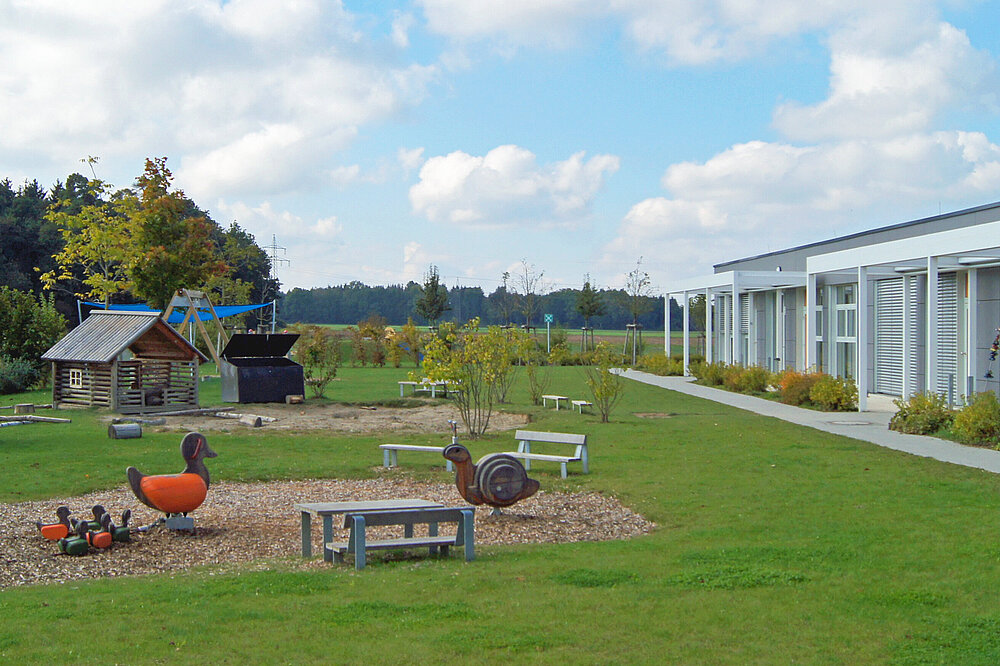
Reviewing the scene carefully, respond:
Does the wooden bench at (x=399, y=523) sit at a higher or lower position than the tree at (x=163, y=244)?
lower

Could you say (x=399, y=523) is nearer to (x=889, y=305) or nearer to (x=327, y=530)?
(x=327, y=530)

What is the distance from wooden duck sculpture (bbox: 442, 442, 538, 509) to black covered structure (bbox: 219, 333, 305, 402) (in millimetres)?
13899

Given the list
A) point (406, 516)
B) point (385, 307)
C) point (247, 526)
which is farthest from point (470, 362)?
point (385, 307)

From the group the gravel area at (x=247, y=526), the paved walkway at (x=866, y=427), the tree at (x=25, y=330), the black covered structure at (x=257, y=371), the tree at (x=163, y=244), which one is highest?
the tree at (x=163, y=244)

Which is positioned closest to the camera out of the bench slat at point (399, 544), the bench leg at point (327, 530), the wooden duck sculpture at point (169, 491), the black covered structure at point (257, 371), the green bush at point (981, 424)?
the bench slat at point (399, 544)

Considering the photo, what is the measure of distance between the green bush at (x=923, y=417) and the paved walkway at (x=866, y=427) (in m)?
0.23

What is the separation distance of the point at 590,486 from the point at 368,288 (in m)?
83.4

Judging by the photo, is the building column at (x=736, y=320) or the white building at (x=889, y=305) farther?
the building column at (x=736, y=320)

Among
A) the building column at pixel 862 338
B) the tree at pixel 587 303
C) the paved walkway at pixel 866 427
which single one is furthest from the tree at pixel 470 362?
the tree at pixel 587 303

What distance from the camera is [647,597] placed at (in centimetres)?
551

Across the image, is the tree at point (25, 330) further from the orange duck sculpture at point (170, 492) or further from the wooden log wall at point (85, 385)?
the orange duck sculpture at point (170, 492)

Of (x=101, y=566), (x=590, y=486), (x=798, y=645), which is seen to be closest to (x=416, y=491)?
(x=590, y=486)

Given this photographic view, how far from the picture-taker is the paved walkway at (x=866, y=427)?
11.9m

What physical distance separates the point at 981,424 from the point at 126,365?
15664 mm
